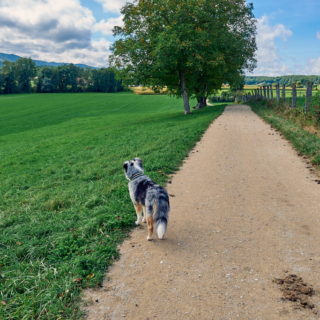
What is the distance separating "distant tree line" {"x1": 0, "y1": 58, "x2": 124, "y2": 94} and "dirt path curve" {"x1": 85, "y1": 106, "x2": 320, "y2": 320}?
10070 cm

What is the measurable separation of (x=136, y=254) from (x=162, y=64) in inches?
888

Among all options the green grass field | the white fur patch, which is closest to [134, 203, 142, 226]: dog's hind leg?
the green grass field

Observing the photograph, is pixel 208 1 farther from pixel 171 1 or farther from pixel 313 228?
pixel 313 228

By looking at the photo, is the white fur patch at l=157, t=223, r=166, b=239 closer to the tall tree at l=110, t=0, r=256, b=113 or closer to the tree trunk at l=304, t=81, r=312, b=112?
the tree trunk at l=304, t=81, r=312, b=112

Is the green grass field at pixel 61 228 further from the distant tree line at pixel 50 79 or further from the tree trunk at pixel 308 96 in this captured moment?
the distant tree line at pixel 50 79

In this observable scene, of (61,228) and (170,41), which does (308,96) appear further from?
(61,228)

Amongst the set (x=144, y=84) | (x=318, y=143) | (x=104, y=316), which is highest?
(x=144, y=84)

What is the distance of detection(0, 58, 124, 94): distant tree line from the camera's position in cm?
9112

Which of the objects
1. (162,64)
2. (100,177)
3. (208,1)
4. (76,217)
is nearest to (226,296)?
(76,217)

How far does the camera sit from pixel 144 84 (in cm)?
2903

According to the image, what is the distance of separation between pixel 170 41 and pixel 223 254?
71.6ft

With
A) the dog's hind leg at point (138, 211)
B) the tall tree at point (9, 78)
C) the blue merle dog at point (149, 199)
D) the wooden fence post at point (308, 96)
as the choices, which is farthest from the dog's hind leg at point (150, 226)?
the tall tree at point (9, 78)

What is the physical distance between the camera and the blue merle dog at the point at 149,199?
4.58m

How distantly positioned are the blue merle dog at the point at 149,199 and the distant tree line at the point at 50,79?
330ft
